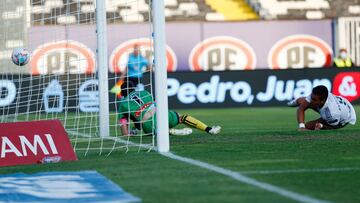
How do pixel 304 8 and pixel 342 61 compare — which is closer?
pixel 342 61

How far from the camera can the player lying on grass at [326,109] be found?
14.8 m

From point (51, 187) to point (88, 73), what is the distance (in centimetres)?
1749

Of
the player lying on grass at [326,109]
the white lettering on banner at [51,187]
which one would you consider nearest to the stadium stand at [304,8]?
the player lying on grass at [326,109]

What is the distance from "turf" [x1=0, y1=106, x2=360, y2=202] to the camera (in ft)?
23.7

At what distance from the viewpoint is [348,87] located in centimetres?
2716

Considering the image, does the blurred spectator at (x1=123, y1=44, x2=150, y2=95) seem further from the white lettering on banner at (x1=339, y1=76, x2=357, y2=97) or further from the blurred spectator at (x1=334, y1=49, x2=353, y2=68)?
the blurred spectator at (x1=334, y1=49, x2=353, y2=68)

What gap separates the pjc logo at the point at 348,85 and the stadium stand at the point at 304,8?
22.5 feet

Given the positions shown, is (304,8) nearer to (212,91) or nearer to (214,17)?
(214,17)

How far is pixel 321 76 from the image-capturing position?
88.9 ft

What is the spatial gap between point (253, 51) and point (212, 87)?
5.88 meters

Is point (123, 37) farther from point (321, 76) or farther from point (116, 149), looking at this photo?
point (116, 149)

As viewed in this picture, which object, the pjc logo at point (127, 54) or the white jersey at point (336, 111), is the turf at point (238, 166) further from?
the pjc logo at point (127, 54)

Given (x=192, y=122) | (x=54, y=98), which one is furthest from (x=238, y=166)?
(x=54, y=98)

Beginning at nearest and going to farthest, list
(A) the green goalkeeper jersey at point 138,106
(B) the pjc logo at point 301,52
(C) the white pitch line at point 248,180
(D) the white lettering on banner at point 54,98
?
(C) the white pitch line at point 248,180
(A) the green goalkeeper jersey at point 138,106
(D) the white lettering on banner at point 54,98
(B) the pjc logo at point 301,52
